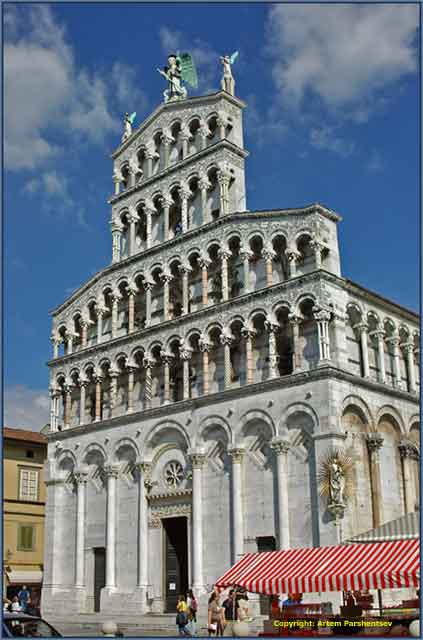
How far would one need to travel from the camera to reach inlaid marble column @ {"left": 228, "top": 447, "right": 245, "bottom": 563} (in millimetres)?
28531

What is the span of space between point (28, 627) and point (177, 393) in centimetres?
1877

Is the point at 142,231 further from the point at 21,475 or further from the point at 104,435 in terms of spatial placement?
the point at 21,475

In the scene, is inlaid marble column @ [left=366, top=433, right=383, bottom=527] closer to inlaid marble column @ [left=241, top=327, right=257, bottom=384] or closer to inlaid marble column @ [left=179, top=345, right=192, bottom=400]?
inlaid marble column @ [left=241, top=327, right=257, bottom=384]

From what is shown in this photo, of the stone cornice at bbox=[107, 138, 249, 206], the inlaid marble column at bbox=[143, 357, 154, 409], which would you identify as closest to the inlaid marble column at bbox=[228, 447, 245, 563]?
the inlaid marble column at bbox=[143, 357, 154, 409]

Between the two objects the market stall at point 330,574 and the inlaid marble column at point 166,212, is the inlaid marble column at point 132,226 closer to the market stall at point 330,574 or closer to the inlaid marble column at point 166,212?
the inlaid marble column at point 166,212

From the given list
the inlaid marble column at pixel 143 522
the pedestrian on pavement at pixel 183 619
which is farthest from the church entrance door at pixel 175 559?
the pedestrian on pavement at pixel 183 619

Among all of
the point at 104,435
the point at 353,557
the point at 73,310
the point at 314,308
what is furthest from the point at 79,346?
the point at 353,557

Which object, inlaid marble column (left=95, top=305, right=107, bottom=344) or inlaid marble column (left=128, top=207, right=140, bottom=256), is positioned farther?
inlaid marble column (left=128, top=207, right=140, bottom=256)

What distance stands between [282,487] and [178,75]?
72.3 ft

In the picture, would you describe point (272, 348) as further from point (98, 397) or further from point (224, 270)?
point (98, 397)

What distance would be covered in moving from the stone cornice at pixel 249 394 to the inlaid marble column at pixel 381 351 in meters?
0.68

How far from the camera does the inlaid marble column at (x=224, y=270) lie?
3175 cm

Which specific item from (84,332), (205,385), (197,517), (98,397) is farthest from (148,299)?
(197,517)

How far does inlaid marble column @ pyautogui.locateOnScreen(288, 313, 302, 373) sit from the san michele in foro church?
2.9 inches
